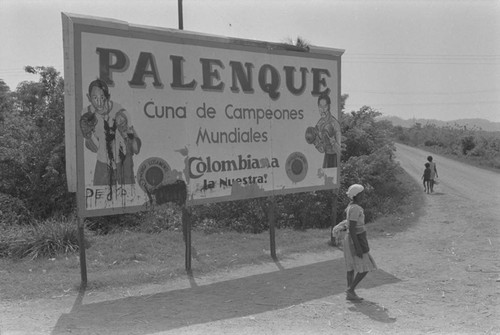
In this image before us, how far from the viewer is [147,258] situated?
849 cm

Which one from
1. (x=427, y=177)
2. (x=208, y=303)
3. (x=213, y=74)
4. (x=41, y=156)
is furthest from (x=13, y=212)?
(x=427, y=177)

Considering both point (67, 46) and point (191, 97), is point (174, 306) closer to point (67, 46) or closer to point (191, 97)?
point (191, 97)

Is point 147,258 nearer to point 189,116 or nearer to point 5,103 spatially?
point 189,116

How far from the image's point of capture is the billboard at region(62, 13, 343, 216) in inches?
238

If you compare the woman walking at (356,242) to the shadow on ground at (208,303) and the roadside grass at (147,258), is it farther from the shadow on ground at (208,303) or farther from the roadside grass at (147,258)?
the roadside grass at (147,258)

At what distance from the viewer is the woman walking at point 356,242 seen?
5.56 m

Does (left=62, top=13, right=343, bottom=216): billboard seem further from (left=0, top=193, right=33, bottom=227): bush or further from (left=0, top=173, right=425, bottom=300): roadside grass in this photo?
(left=0, top=193, right=33, bottom=227): bush

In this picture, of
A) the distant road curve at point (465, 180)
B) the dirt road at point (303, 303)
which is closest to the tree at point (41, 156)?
the dirt road at point (303, 303)

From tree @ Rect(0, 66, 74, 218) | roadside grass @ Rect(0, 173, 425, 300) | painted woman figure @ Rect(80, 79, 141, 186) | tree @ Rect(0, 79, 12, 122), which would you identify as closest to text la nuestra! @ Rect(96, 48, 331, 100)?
painted woman figure @ Rect(80, 79, 141, 186)

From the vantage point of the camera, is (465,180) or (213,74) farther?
(465,180)

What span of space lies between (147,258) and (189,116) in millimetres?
3044

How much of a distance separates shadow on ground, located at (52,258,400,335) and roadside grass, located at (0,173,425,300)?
70cm

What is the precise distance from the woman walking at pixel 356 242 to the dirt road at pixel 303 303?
38cm

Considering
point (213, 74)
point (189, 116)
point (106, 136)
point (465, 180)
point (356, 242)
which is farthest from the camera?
point (465, 180)
